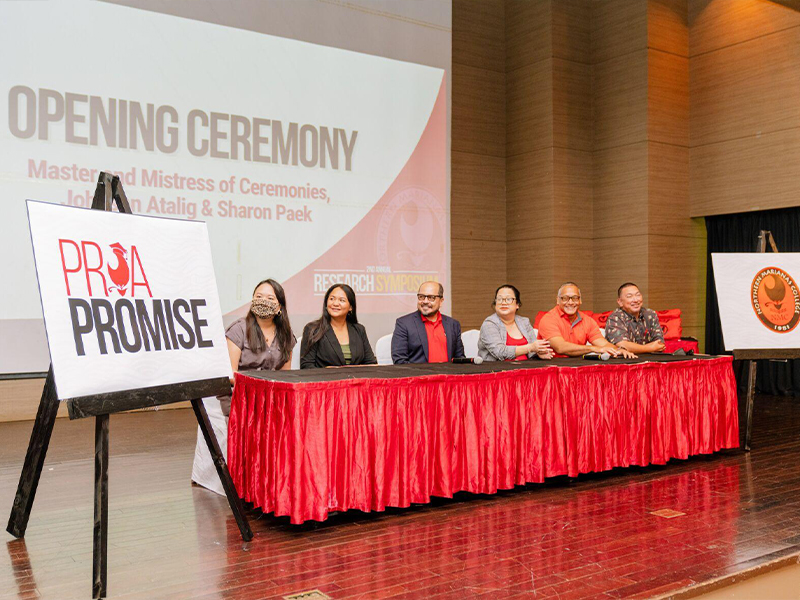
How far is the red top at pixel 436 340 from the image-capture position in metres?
4.59

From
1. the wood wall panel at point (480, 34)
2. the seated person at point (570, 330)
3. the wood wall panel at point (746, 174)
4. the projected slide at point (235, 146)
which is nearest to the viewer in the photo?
the seated person at point (570, 330)

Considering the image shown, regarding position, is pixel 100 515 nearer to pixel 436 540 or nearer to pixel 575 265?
pixel 436 540

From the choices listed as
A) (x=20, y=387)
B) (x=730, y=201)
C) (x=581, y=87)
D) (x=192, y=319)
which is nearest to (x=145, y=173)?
(x=20, y=387)

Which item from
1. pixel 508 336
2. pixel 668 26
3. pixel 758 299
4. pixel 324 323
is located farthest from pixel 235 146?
pixel 668 26

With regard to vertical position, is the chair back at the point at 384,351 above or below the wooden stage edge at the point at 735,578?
above

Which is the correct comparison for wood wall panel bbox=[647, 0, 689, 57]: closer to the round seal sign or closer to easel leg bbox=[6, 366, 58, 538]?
the round seal sign

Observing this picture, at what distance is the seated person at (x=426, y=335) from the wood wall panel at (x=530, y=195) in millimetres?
4102

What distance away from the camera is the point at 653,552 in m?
2.94

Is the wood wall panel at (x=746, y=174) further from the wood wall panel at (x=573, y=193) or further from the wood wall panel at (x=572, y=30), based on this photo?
the wood wall panel at (x=572, y=30)

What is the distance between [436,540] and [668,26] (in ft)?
22.9

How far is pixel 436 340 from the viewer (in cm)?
461

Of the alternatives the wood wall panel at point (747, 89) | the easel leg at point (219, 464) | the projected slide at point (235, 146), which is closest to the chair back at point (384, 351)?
the projected slide at point (235, 146)

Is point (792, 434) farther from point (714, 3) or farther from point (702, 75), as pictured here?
point (714, 3)

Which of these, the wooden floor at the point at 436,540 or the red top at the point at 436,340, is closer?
the wooden floor at the point at 436,540
